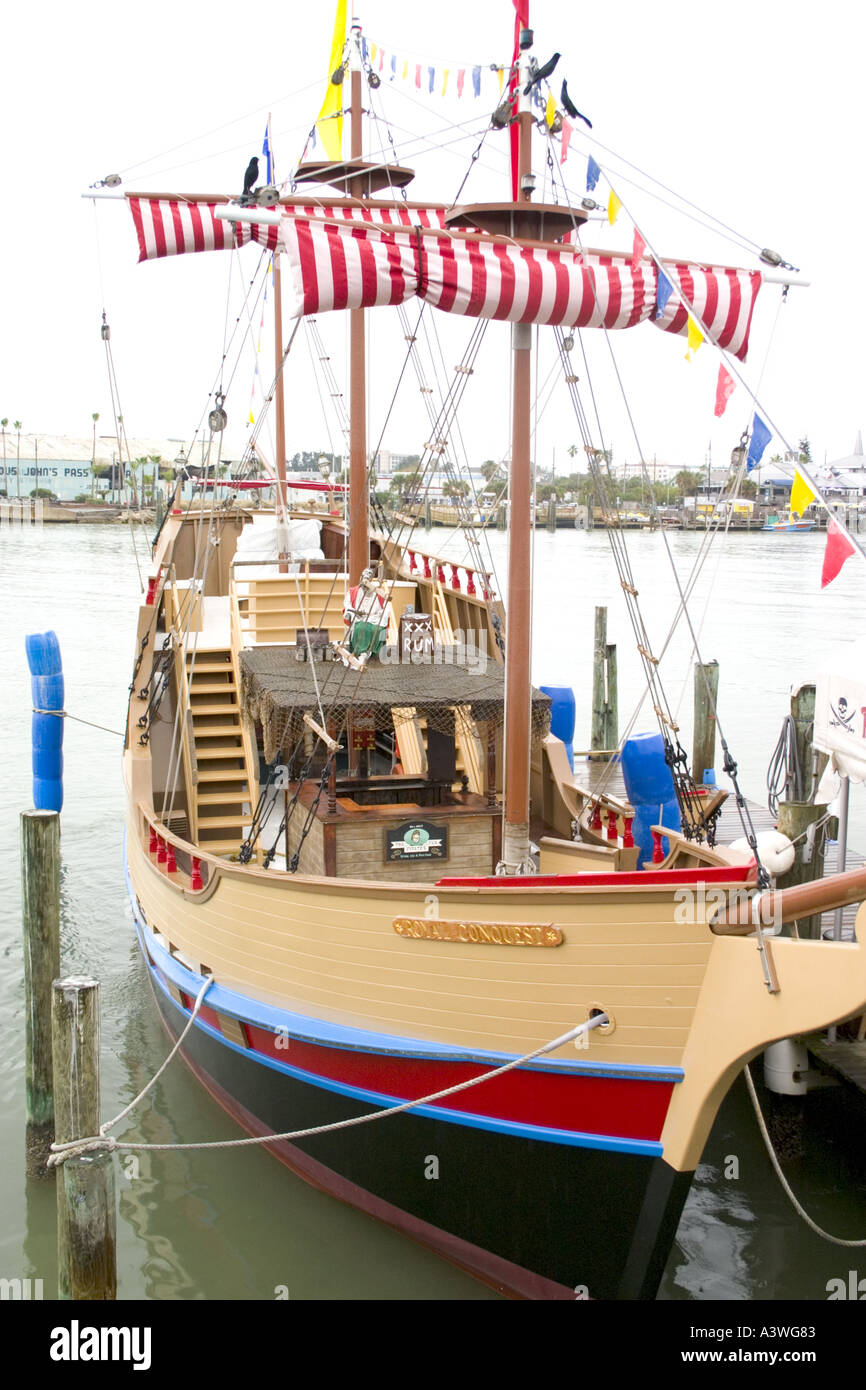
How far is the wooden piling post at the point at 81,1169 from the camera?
6871 millimetres

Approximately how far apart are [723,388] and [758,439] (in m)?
0.39

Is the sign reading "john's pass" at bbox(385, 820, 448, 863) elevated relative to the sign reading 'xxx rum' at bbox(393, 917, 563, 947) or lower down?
elevated

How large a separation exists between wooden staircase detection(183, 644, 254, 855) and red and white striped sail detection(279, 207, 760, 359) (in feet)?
18.0

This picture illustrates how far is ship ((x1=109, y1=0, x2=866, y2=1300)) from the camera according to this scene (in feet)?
23.4

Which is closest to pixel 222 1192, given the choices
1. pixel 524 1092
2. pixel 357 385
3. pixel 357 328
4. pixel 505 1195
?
pixel 505 1195

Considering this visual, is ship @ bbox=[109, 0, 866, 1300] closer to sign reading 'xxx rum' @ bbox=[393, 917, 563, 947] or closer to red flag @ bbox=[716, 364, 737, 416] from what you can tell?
sign reading 'xxx rum' @ bbox=[393, 917, 563, 947]

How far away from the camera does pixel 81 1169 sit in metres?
6.82

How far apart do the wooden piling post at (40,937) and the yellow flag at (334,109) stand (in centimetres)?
875

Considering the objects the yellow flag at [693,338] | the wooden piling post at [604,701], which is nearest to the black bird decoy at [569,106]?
the yellow flag at [693,338]

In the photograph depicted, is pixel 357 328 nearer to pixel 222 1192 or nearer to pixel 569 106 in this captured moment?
pixel 569 106

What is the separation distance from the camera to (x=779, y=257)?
9.21 metres

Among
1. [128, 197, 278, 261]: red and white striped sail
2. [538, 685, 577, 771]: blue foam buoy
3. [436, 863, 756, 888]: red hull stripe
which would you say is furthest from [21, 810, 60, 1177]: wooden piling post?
[538, 685, 577, 771]: blue foam buoy
